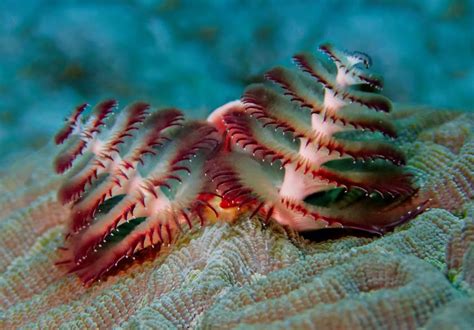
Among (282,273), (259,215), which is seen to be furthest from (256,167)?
(282,273)

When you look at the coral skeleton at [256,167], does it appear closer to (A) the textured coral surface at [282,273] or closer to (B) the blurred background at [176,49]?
(A) the textured coral surface at [282,273]

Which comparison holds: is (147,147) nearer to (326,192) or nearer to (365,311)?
(326,192)

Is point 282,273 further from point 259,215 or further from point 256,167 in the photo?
point 256,167

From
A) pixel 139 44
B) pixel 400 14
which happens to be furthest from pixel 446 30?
pixel 139 44

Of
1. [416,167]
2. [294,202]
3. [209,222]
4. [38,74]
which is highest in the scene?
[38,74]

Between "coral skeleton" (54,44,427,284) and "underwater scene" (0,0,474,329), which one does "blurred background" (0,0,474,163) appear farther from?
"coral skeleton" (54,44,427,284)

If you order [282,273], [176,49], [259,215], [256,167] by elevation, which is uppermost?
[176,49]

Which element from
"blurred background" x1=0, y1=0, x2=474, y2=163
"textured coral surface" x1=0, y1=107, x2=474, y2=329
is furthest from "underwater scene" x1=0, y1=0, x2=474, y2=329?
"blurred background" x1=0, y1=0, x2=474, y2=163
